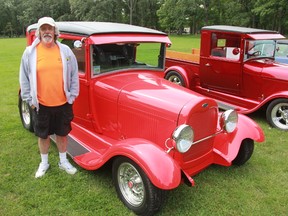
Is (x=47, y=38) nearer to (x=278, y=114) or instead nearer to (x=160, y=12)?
(x=278, y=114)

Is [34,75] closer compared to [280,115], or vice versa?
[34,75]

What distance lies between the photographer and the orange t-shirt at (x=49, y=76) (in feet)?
11.3

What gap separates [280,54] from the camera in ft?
29.7

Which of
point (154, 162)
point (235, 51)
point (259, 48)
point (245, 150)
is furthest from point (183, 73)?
point (154, 162)

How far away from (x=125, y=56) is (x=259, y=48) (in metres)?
3.88

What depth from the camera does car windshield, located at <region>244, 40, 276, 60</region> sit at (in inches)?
260

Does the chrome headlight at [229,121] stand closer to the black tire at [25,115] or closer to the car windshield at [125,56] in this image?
the car windshield at [125,56]

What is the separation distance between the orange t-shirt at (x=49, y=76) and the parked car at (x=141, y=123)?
17.5 inches

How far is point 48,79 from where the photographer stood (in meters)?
3.50

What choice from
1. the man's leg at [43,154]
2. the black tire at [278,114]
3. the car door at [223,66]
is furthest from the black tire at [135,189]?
the car door at [223,66]

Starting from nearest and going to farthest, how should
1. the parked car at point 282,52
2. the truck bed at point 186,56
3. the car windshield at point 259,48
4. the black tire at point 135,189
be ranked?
the black tire at point 135,189
the car windshield at point 259,48
the truck bed at point 186,56
the parked car at point 282,52

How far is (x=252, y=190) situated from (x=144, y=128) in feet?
5.24

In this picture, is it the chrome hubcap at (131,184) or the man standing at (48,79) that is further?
the man standing at (48,79)

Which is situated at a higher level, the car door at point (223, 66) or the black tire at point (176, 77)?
the car door at point (223, 66)
